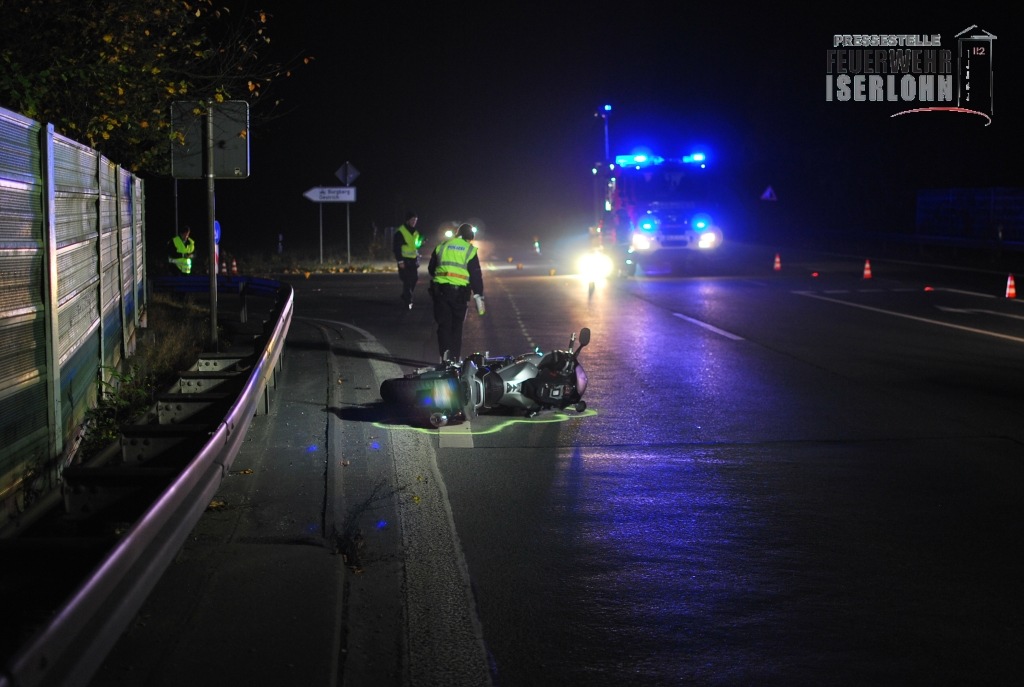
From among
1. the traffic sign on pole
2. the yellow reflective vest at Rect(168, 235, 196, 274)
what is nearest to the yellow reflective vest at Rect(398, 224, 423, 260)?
the yellow reflective vest at Rect(168, 235, 196, 274)

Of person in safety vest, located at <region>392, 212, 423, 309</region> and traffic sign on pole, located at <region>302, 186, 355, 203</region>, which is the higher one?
traffic sign on pole, located at <region>302, 186, 355, 203</region>

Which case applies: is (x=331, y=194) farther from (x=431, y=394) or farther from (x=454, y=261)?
(x=431, y=394)

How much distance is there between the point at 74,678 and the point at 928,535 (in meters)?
4.85

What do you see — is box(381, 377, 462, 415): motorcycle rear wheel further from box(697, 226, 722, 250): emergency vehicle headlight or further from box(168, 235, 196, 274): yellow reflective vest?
box(697, 226, 722, 250): emergency vehicle headlight

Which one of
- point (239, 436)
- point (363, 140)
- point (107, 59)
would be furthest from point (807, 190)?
point (239, 436)

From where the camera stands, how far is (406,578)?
5.93 meters

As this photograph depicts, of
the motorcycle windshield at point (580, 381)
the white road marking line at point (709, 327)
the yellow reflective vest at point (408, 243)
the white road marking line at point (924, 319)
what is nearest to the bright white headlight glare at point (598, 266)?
the white road marking line at point (924, 319)

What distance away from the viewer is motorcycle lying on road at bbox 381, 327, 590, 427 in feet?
32.6

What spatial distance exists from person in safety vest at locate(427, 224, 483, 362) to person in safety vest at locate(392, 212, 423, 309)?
7378mm

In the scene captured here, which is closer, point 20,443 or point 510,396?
point 20,443

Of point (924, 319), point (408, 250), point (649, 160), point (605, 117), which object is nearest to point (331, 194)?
point (605, 117)

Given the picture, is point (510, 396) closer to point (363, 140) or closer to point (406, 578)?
point (406, 578)

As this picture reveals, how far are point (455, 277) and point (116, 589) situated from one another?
9188mm

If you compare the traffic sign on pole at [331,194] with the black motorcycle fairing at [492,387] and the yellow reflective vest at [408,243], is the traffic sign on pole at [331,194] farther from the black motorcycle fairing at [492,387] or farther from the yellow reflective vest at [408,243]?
the black motorcycle fairing at [492,387]
